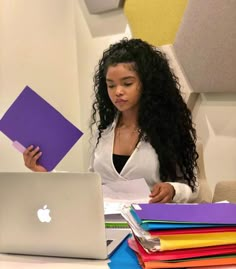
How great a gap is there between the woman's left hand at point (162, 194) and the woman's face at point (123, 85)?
1.30 ft

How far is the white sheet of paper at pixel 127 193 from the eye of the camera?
1198 millimetres

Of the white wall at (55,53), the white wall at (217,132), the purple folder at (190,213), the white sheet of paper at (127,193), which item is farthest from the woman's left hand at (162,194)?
the white wall at (55,53)

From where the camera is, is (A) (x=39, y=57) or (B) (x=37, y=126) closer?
(B) (x=37, y=126)

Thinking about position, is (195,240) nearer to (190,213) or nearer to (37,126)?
(190,213)

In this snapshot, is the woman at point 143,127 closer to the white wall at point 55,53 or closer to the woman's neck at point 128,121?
the woman's neck at point 128,121

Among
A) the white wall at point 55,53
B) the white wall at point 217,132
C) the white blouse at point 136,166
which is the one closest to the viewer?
the white blouse at point 136,166

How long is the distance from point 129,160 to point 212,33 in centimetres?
77

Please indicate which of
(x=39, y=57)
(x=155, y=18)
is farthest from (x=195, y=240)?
(x=39, y=57)

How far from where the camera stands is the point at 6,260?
874 mm

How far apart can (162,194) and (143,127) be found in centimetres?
42

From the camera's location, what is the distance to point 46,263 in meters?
0.85

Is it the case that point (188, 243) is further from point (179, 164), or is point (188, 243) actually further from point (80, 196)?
point (179, 164)

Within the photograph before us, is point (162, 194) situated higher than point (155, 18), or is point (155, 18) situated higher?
point (155, 18)

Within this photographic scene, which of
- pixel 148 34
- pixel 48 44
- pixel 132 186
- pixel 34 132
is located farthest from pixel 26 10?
pixel 132 186
